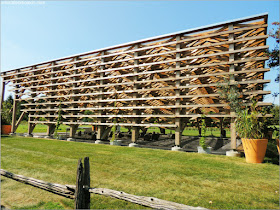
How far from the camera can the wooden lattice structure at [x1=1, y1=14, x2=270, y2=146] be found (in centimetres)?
852

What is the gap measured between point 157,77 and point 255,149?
21.4ft

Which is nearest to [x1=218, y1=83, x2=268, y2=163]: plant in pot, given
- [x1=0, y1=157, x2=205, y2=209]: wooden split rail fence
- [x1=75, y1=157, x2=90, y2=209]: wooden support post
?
[x1=0, y1=157, x2=205, y2=209]: wooden split rail fence

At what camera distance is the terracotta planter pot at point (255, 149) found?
6.46 metres

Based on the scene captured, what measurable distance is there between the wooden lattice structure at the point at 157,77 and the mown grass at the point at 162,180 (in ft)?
10.9

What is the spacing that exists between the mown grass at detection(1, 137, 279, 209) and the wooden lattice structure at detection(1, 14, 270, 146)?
331 cm

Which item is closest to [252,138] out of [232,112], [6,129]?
[232,112]

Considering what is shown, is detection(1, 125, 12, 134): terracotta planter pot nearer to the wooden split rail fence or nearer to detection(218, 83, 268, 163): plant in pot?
the wooden split rail fence

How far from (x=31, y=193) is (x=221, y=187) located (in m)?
4.51

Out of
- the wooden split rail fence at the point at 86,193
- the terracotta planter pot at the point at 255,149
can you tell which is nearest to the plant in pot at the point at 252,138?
the terracotta planter pot at the point at 255,149

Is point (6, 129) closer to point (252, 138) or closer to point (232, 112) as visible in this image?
point (232, 112)

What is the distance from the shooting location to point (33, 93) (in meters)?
17.2

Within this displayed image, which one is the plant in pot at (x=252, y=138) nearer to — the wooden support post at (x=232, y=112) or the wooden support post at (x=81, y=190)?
the wooden support post at (x=232, y=112)

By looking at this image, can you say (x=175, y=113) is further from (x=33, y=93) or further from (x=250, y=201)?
(x=33, y=93)

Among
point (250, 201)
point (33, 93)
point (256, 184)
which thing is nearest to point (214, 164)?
point (256, 184)
